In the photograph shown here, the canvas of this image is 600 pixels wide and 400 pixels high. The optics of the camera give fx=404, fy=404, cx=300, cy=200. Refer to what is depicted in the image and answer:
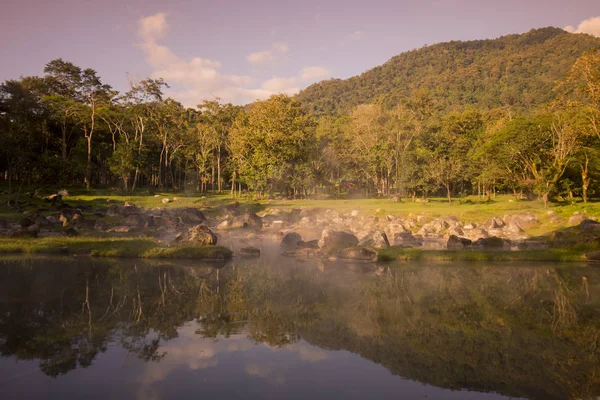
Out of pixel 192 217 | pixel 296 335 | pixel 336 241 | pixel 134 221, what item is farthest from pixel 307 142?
pixel 296 335

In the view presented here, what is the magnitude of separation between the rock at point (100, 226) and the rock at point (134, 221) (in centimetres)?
178

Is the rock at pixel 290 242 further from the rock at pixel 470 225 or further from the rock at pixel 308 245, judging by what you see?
the rock at pixel 470 225

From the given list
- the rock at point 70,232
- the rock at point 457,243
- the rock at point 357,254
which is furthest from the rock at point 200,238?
the rock at point 457,243

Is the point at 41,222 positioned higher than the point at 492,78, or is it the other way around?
the point at 492,78

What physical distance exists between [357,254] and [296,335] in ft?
31.8

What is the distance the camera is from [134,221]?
31125 millimetres

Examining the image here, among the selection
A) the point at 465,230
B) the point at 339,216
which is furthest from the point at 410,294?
the point at 339,216

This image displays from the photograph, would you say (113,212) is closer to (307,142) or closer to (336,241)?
(336,241)

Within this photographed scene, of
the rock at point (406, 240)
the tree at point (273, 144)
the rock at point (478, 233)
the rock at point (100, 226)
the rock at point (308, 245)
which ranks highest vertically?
the tree at point (273, 144)

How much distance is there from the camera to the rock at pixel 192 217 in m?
34.6

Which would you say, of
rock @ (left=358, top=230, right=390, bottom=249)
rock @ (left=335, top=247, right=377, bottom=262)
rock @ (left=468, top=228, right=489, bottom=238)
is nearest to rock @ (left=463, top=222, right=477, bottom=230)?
rock @ (left=468, top=228, right=489, bottom=238)

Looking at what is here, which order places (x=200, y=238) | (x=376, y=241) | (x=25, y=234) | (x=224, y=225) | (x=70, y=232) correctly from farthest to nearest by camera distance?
(x=224, y=225), (x=70, y=232), (x=25, y=234), (x=376, y=241), (x=200, y=238)

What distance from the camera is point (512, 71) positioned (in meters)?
159

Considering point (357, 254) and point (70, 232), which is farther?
point (70, 232)
